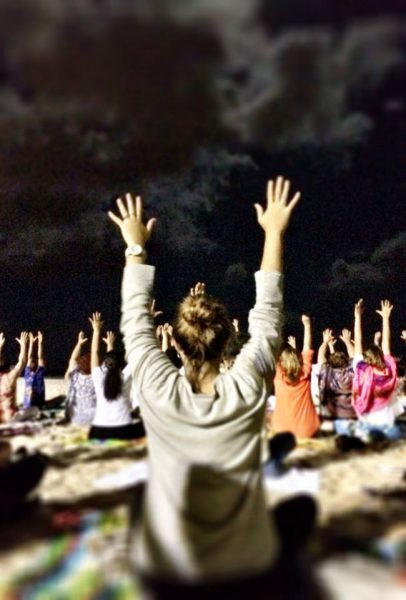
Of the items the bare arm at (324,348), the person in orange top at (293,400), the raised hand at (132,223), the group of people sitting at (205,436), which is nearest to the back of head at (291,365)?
the person in orange top at (293,400)

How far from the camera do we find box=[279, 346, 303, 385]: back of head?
17.9 feet

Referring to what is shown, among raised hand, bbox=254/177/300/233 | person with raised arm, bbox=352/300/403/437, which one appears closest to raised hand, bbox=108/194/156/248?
raised hand, bbox=254/177/300/233

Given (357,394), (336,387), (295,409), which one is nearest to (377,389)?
(357,394)

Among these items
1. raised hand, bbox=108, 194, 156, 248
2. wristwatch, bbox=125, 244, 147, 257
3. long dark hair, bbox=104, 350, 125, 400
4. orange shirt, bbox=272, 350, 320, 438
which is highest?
raised hand, bbox=108, 194, 156, 248

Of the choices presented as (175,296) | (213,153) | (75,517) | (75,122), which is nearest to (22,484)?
(75,517)

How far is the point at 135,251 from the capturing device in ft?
7.61

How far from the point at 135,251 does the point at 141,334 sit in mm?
401

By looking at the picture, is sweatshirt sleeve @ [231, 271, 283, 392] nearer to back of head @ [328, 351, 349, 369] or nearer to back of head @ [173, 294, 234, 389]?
back of head @ [173, 294, 234, 389]

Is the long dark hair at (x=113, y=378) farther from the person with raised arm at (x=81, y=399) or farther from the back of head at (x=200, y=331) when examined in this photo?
the back of head at (x=200, y=331)

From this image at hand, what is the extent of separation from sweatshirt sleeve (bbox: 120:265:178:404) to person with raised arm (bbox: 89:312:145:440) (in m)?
3.20

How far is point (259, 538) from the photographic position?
5.94 ft

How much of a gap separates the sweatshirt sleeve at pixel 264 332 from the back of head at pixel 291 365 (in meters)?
3.27

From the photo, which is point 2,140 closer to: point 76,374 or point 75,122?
point 75,122

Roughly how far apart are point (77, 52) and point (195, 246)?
8474 mm
